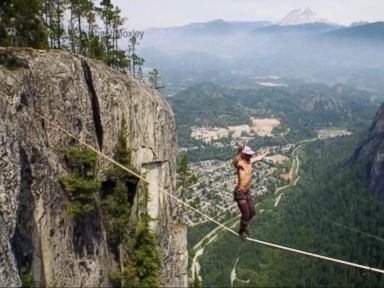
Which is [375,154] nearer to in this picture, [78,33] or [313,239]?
[313,239]

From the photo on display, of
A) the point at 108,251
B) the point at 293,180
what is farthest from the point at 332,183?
the point at 108,251

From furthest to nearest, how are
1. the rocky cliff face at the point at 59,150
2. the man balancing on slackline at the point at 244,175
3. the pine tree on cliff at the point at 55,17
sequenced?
the pine tree on cliff at the point at 55,17, the rocky cliff face at the point at 59,150, the man balancing on slackline at the point at 244,175

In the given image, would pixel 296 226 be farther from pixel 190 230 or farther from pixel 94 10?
pixel 94 10

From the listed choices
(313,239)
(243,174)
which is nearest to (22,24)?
(243,174)

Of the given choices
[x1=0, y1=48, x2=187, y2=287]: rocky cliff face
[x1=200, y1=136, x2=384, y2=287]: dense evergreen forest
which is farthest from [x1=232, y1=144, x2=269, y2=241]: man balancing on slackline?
[x1=200, y1=136, x2=384, y2=287]: dense evergreen forest

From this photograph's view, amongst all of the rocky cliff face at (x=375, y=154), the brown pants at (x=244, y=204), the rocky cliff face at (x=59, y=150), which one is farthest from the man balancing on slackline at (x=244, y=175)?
the rocky cliff face at (x=375, y=154)

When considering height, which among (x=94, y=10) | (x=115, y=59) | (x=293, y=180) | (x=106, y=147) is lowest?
(x=293, y=180)

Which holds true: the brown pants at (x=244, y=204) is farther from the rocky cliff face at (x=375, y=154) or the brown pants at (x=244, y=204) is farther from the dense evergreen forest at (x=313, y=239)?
the rocky cliff face at (x=375, y=154)
